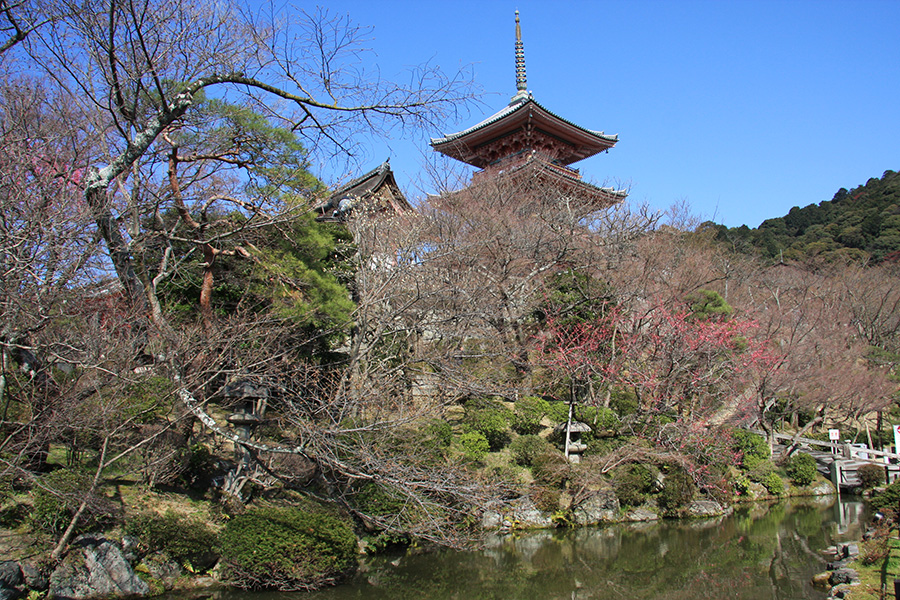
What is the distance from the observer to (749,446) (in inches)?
561

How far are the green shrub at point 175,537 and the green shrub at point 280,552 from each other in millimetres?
247

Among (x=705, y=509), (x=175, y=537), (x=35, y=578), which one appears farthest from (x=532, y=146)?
(x=35, y=578)

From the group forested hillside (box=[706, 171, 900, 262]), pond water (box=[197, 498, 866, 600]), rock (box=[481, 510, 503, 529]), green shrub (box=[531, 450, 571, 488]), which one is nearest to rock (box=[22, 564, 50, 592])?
pond water (box=[197, 498, 866, 600])

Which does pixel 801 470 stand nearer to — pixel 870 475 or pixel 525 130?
pixel 870 475

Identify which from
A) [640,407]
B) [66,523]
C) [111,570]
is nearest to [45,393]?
[66,523]

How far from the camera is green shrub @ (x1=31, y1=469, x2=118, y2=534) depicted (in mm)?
6246

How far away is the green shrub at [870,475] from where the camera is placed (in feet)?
48.0

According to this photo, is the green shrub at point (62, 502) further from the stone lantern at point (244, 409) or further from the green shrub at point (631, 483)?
the green shrub at point (631, 483)

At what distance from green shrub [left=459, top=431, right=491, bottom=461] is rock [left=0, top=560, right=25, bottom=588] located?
23.1 feet

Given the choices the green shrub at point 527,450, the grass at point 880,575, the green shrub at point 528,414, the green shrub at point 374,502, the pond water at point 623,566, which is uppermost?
the green shrub at point 528,414

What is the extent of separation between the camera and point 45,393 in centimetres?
636

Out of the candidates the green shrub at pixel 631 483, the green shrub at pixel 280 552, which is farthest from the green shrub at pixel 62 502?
the green shrub at pixel 631 483

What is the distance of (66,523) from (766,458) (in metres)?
14.5

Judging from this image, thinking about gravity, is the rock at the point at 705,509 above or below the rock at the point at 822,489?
below
